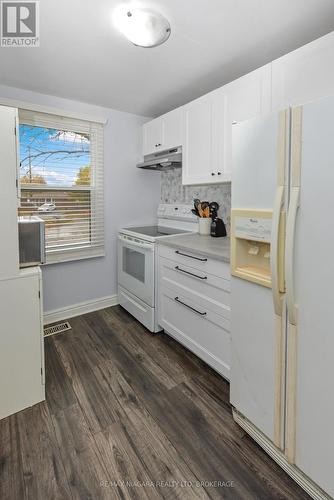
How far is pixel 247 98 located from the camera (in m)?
1.89

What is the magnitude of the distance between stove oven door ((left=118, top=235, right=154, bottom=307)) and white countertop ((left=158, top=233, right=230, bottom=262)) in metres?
0.24

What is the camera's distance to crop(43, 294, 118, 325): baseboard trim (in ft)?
9.26

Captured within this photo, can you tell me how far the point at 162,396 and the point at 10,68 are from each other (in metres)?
2.68

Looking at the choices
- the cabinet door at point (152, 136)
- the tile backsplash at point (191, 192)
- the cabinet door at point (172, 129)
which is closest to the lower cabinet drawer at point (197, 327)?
the tile backsplash at point (191, 192)

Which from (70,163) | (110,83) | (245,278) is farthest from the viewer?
(70,163)

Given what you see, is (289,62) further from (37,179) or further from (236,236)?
(37,179)

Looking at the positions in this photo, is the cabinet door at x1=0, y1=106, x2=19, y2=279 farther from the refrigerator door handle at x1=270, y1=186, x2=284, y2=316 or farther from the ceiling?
the refrigerator door handle at x1=270, y1=186, x2=284, y2=316

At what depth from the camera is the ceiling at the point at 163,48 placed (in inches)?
56.2

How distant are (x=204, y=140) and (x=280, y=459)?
2188mm

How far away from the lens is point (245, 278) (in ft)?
4.59

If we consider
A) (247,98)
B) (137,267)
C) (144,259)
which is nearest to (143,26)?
(247,98)

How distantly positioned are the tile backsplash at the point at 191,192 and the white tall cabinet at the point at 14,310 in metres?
1.74

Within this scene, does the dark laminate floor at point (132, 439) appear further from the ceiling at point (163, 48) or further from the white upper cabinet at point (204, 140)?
the ceiling at point (163, 48)

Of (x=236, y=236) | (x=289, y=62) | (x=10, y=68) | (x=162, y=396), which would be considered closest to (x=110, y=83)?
(x=10, y=68)
